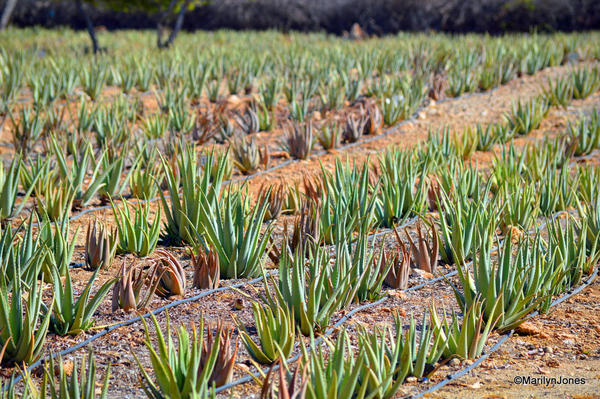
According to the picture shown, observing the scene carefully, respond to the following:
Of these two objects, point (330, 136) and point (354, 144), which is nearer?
point (330, 136)

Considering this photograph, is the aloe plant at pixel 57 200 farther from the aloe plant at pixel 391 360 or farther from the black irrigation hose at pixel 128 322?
the aloe plant at pixel 391 360

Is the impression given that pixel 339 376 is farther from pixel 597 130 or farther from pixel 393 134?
pixel 393 134

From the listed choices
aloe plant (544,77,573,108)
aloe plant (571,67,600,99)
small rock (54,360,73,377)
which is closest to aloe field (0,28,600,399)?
small rock (54,360,73,377)

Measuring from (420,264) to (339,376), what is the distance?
138 cm

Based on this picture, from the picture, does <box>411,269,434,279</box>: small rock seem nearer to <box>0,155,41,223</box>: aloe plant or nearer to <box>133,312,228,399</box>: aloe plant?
<box>133,312,228,399</box>: aloe plant

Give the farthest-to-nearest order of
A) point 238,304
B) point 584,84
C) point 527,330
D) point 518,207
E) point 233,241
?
point 584,84
point 518,207
point 233,241
point 238,304
point 527,330

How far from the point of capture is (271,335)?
224 centimetres

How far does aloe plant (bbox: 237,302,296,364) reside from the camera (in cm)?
222

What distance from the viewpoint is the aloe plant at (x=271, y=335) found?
222 cm

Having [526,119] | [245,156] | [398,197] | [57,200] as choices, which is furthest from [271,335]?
[526,119]

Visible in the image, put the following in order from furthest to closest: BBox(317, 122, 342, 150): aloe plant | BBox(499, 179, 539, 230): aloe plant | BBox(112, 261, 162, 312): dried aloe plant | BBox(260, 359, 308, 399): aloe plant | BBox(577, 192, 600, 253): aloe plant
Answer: BBox(317, 122, 342, 150): aloe plant
BBox(499, 179, 539, 230): aloe plant
BBox(577, 192, 600, 253): aloe plant
BBox(112, 261, 162, 312): dried aloe plant
BBox(260, 359, 308, 399): aloe plant

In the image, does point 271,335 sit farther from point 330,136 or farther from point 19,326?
point 330,136

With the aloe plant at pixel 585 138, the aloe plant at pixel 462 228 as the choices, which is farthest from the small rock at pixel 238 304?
the aloe plant at pixel 585 138

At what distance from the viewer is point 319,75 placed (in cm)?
780
